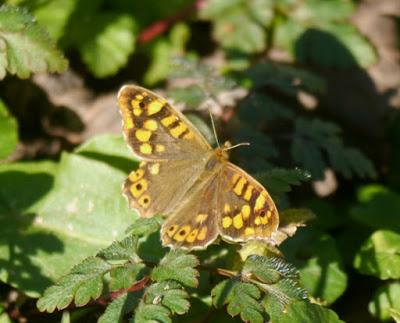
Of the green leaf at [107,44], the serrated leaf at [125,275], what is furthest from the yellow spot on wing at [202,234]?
the green leaf at [107,44]

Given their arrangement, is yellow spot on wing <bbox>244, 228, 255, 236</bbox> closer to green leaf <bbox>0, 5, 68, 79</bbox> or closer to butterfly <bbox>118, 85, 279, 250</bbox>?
butterfly <bbox>118, 85, 279, 250</bbox>

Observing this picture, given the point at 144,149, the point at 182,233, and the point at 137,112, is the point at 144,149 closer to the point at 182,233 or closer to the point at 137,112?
the point at 137,112

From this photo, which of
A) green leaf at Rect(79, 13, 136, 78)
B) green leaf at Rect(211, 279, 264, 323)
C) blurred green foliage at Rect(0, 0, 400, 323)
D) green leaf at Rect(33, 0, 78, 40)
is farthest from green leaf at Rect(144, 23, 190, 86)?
green leaf at Rect(211, 279, 264, 323)

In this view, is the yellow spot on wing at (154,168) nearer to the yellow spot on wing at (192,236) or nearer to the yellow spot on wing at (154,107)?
the yellow spot on wing at (154,107)

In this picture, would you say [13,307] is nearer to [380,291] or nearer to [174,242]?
[174,242]

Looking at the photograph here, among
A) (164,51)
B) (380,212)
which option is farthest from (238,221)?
(164,51)

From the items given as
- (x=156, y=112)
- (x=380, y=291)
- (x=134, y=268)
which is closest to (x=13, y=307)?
(x=134, y=268)
